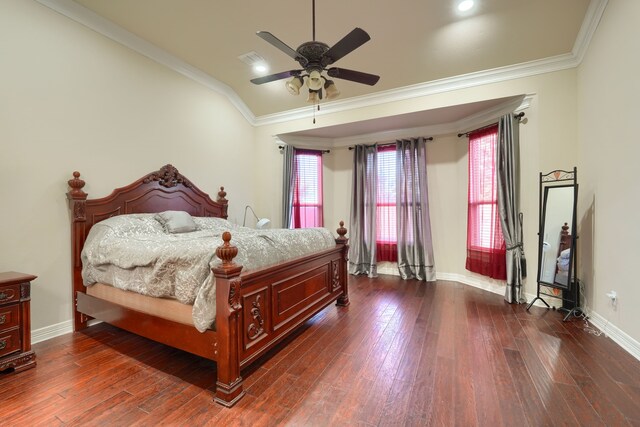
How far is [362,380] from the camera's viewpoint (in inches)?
74.1

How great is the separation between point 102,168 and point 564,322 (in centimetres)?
514

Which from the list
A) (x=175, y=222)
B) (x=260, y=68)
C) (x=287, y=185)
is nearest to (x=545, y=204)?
(x=287, y=185)

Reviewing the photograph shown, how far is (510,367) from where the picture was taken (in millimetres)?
2018

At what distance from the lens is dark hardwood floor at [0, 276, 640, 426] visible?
155 centimetres

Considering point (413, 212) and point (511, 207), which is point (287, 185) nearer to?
point (413, 212)

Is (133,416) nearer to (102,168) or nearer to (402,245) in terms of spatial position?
(102,168)

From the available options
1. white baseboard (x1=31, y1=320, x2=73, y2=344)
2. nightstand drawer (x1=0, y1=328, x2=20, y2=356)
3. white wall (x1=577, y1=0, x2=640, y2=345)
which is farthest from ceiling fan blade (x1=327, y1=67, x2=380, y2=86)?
white baseboard (x1=31, y1=320, x2=73, y2=344)

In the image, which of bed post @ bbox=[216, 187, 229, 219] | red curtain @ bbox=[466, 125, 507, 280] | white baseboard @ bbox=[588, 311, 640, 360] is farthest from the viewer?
bed post @ bbox=[216, 187, 229, 219]

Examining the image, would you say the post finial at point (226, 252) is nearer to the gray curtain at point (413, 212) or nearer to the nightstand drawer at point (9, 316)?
the nightstand drawer at point (9, 316)

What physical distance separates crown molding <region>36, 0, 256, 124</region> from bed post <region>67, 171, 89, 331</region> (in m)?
1.60

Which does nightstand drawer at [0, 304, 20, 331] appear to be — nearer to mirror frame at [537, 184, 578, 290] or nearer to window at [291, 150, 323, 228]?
window at [291, 150, 323, 228]

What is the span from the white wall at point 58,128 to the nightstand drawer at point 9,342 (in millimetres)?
545

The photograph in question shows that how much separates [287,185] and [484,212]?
10.6ft

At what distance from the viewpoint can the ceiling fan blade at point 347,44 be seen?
1914 mm
